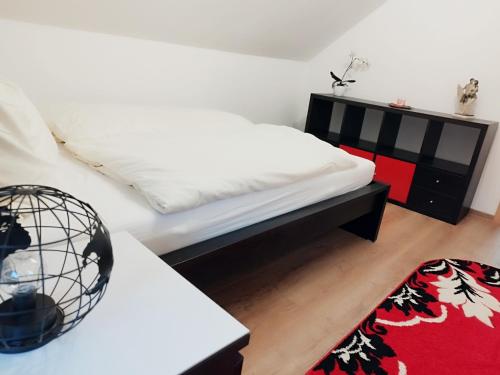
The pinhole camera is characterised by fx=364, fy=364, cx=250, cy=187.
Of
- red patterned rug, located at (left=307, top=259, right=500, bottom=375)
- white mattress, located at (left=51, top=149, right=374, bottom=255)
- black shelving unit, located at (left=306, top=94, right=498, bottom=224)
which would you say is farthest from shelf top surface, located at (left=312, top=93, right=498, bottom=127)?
white mattress, located at (left=51, top=149, right=374, bottom=255)

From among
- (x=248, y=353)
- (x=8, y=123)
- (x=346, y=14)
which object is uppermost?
(x=346, y=14)

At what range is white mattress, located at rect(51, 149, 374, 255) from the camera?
115 cm

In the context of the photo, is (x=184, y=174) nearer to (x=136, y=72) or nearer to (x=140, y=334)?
(x=140, y=334)

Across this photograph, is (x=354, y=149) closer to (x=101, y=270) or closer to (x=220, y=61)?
(x=220, y=61)

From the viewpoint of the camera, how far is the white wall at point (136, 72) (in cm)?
202

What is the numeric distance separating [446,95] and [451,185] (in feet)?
2.58

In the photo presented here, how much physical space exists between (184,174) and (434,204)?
2252 millimetres

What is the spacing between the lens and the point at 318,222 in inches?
68.2

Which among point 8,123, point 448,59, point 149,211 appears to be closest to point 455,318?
point 149,211

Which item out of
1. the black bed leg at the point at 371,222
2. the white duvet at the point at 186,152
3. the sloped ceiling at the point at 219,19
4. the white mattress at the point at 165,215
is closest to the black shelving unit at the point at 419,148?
the sloped ceiling at the point at 219,19

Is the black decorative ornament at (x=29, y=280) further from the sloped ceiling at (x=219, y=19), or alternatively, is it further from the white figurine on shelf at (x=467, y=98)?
the white figurine on shelf at (x=467, y=98)

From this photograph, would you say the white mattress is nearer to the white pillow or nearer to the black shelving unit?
the white pillow

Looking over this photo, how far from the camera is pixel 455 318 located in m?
1.66

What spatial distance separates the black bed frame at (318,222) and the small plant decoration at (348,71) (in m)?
1.61
